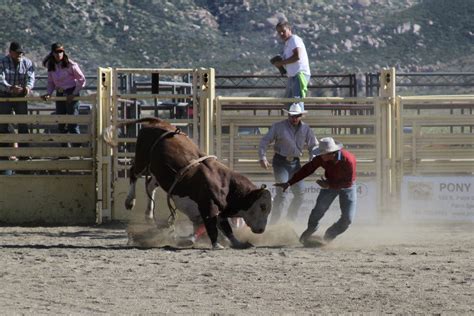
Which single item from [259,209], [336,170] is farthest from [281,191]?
[259,209]

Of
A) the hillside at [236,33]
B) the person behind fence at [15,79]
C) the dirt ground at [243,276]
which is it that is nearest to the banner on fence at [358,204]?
the dirt ground at [243,276]

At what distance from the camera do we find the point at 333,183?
1237 cm

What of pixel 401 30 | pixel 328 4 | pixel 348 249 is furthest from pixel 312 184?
pixel 328 4

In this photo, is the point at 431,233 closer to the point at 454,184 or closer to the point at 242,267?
the point at 454,184

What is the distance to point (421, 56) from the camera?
40.2 metres

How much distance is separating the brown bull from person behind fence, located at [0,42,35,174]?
3423 millimetres

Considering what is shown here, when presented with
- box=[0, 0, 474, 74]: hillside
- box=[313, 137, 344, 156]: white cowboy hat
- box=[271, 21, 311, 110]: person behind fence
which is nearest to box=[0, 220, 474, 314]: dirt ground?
box=[313, 137, 344, 156]: white cowboy hat

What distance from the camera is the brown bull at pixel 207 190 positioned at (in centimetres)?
1202

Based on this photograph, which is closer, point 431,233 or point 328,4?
point 431,233

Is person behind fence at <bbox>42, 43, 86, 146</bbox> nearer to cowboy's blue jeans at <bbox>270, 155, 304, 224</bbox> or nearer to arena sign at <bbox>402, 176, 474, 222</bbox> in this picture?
cowboy's blue jeans at <bbox>270, 155, 304, 224</bbox>

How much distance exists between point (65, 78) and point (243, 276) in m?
6.12

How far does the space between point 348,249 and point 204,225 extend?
1.50m

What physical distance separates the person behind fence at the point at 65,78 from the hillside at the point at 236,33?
19.7 metres

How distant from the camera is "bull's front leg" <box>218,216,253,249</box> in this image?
39.8 feet
